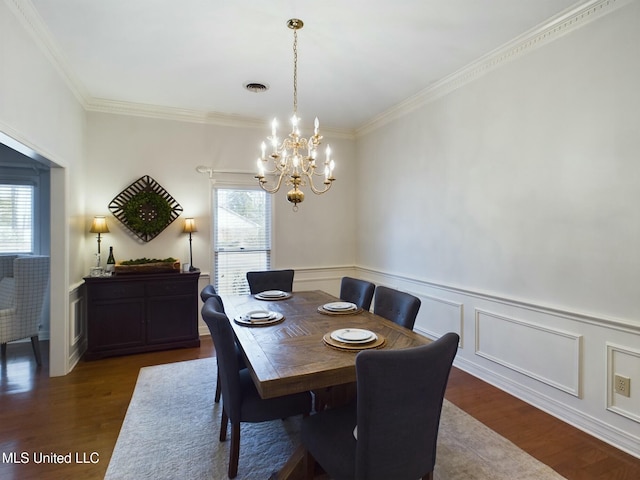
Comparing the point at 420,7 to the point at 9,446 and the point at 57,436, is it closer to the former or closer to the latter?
the point at 57,436

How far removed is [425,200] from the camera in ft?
12.9

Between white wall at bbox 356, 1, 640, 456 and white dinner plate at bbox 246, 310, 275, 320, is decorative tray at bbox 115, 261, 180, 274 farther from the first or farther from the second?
white wall at bbox 356, 1, 640, 456

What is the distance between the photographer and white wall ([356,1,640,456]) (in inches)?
87.4

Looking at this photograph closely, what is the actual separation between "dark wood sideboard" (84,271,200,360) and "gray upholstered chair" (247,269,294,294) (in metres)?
0.86

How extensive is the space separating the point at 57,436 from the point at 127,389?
71 centimetres

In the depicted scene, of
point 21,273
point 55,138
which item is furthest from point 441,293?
point 21,273

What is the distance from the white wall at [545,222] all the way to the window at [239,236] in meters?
2.16

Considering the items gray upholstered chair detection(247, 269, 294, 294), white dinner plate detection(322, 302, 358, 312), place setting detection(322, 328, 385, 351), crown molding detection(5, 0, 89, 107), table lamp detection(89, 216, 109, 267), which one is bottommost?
place setting detection(322, 328, 385, 351)

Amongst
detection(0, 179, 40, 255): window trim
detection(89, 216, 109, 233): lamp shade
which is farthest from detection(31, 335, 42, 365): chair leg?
detection(0, 179, 40, 255): window trim

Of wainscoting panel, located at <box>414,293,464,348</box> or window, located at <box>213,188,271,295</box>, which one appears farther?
window, located at <box>213,188,271,295</box>

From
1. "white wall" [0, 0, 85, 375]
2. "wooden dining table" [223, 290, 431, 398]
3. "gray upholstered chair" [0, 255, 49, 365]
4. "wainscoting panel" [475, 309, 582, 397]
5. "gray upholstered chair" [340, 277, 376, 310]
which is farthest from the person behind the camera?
"gray upholstered chair" [0, 255, 49, 365]

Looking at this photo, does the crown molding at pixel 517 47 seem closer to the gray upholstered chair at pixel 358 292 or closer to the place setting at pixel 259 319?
the gray upholstered chair at pixel 358 292

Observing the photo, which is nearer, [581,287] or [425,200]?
[581,287]

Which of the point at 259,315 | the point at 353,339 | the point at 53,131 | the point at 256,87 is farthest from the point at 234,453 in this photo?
the point at 256,87
